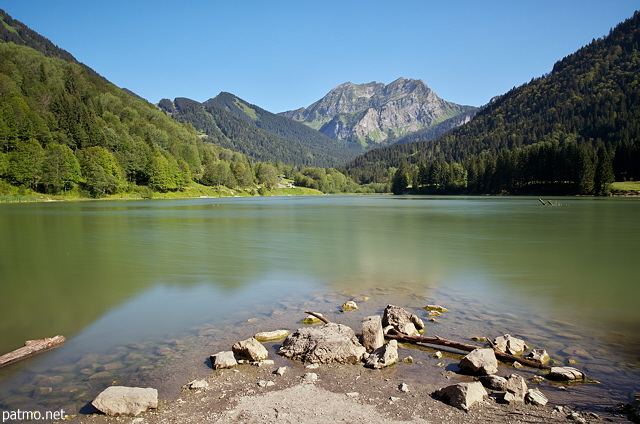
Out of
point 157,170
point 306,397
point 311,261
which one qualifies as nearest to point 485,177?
point 157,170

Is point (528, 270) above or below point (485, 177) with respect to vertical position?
below

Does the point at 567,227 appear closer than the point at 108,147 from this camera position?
Yes

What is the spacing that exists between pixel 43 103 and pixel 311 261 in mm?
164921

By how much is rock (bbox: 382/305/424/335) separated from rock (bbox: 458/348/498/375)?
1941 millimetres

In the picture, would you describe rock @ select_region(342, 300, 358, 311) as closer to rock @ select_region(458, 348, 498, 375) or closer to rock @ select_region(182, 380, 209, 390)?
rock @ select_region(458, 348, 498, 375)

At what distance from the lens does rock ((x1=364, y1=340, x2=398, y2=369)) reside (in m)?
7.64

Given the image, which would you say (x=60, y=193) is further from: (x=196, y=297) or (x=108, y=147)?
(x=196, y=297)

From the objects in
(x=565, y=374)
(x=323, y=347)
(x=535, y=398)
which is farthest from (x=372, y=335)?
(x=565, y=374)

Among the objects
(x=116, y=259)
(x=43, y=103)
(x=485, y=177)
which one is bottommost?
(x=116, y=259)

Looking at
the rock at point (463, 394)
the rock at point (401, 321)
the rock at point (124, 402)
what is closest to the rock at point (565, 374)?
the rock at point (463, 394)

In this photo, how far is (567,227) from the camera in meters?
38.2

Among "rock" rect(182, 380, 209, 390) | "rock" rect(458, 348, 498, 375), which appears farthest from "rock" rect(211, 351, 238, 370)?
"rock" rect(458, 348, 498, 375)

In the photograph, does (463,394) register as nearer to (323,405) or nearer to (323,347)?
(323,405)

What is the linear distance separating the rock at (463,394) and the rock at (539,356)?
205 centimetres
